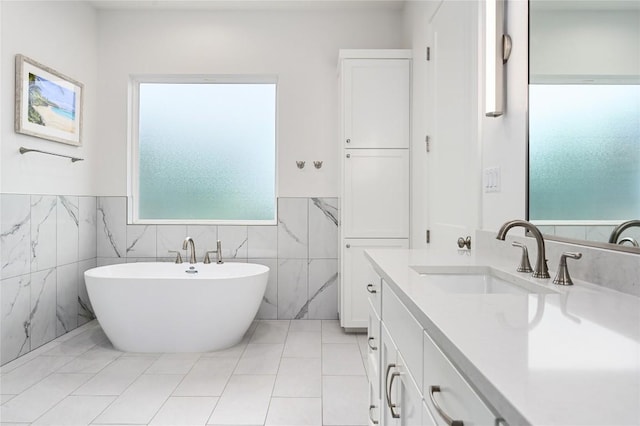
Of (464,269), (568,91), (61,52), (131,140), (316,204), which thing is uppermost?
(61,52)

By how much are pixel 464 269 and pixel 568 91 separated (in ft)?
2.13

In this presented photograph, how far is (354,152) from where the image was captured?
11.1 feet

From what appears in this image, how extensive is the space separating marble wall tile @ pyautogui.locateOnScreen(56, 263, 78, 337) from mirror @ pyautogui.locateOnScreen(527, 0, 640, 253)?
3.43 meters

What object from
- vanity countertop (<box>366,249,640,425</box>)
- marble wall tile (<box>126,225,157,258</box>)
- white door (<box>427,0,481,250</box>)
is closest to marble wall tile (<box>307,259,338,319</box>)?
white door (<box>427,0,481,250</box>)

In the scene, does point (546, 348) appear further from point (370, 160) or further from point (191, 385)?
point (370, 160)

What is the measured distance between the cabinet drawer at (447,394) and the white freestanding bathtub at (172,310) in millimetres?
2233

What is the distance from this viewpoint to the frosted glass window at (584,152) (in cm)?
104

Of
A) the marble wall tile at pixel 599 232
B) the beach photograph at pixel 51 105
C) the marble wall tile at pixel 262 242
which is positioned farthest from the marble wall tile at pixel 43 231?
the marble wall tile at pixel 599 232

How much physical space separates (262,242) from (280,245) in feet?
0.55

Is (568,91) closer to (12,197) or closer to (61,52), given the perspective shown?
(12,197)

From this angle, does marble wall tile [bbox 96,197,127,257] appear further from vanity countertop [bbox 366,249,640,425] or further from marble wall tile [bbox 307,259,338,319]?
vanity countertop [bbox 366,249,640,425]

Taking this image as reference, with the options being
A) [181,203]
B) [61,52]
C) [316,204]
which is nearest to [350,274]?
[316,204]

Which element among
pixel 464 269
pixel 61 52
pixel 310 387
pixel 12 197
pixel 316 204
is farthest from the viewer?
pixel 316 204

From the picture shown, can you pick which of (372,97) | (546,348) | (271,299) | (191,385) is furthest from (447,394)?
(271,299)
